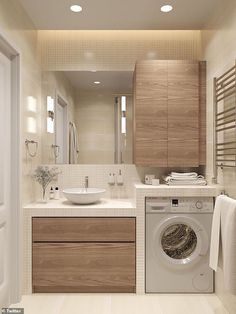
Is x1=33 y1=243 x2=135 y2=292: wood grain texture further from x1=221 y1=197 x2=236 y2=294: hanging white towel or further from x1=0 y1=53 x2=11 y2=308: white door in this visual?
x1=221 y1=197 x2=236 y2=294: hanging white towel

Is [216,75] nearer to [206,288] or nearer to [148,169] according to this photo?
[148,169]

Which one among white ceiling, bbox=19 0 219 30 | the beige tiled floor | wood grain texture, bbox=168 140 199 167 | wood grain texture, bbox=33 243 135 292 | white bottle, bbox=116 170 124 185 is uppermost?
white ceiling, bbox=19 0 219 30

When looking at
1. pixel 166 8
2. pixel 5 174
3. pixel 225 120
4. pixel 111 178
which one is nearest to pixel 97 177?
pixel 111 178

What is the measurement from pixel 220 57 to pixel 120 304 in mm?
2307

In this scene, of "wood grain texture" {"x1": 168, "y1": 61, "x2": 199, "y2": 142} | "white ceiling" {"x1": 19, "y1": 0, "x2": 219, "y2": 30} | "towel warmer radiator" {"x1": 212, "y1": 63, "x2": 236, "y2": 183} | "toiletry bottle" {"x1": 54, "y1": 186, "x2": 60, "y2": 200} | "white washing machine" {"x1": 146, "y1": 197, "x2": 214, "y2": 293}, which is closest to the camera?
"towel warmer radiator" {"x1": 212, "y1": 63, "x2": 236, "y2": 183}

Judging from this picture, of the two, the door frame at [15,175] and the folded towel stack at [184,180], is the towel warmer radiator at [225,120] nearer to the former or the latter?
the folded towel stack at [184,180]

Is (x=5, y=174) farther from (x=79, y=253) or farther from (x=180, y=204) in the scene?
(x=180, y=204)

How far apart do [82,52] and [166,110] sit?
3.86 feet

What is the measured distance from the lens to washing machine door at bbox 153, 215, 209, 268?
3.00 metres

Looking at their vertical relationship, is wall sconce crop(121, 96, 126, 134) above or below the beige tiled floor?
above

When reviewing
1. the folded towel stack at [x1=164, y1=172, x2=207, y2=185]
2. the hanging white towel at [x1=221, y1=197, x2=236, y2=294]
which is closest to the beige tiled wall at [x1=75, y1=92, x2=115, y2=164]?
the folded towel stack at [x1=164, y1=172, x2=207, y2=185]

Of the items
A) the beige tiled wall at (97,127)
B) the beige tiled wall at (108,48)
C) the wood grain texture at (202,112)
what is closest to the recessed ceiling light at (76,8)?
the beige tiled wall at (108,48)

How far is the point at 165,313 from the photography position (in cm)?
265

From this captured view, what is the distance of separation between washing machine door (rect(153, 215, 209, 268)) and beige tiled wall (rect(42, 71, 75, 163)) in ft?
4.76
